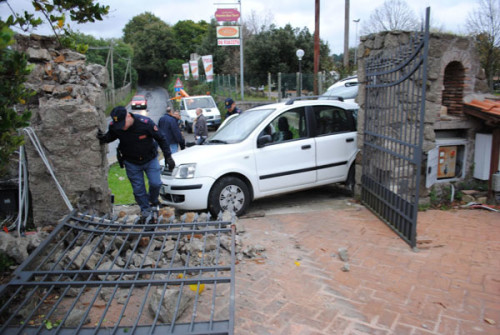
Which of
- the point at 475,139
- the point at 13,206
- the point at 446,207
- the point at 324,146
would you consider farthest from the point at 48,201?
the point at 475,139

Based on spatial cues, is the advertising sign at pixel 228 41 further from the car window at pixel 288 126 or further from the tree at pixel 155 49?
the tree at pixel 155 49

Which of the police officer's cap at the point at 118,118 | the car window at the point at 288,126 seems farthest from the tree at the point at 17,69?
the car window at the point at 288,126

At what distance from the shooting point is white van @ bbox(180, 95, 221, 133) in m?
20.0

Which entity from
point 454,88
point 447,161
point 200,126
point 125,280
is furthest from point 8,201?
point 454,88

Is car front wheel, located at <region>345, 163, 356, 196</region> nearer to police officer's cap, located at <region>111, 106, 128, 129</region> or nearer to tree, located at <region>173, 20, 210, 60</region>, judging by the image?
police officer's cap, located at <region>111, 106, 128, 129</region>

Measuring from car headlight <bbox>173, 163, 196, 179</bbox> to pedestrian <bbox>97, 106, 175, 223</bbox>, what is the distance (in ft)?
1.46

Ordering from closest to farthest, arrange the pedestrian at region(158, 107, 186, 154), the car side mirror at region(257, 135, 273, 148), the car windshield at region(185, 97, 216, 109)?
the car side mirror at region(257, 135, 273, 148) < the pedestrian at region(158, 107, 186, 154) < the car windshield at region(185, 97, 216, 109)

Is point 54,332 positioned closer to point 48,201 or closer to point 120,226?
point 120,226

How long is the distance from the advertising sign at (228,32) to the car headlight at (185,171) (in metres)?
21.7

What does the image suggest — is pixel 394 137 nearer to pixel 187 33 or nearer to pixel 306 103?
pixel 306 103

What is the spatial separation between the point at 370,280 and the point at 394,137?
9.27 feet

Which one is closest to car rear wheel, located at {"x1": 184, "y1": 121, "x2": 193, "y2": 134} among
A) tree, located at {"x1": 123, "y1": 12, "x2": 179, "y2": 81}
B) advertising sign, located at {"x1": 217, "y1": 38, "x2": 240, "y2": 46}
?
advertising sign, located at {"x1": 217, "y1": 38, "x2": 240, "y2": 46}

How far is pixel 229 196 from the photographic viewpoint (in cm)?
613

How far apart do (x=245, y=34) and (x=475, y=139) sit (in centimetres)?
3899
